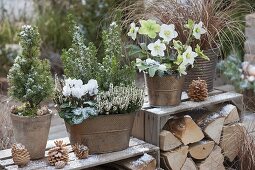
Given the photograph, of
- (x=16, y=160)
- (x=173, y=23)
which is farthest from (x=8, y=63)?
(x=16, y=160)

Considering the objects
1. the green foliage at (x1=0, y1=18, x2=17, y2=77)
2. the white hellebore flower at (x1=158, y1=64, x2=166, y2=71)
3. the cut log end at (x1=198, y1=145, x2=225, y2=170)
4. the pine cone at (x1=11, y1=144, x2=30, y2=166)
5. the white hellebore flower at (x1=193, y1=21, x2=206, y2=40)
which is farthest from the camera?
the green foliage at (x1=0, y1=18, x2=17, y2=77)

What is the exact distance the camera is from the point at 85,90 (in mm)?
2545

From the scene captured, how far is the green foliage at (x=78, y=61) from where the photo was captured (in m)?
2.62

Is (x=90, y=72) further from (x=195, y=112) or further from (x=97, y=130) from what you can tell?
(x=195, y=112)

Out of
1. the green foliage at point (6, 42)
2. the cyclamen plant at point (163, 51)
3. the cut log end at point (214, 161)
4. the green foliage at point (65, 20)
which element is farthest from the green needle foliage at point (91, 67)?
the green foliage at point (65, 20)

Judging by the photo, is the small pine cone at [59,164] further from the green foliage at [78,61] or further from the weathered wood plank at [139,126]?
the weathered wood plank at [139,126]

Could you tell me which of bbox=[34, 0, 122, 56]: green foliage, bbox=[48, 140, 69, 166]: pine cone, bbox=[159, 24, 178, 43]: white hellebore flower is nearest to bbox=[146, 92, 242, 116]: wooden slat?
bbox=[159, 24, 178, 43]: white hellebore flower

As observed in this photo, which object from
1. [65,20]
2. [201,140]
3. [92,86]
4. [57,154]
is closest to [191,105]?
[201,140]

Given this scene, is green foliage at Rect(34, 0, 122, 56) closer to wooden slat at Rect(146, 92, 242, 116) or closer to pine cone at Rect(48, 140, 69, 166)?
wooden slat at Rect(146, 92, 242, 116)

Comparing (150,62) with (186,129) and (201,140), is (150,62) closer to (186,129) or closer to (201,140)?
(186,129)

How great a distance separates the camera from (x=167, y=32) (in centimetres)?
281

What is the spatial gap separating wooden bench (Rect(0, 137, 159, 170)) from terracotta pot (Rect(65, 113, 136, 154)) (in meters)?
0.04

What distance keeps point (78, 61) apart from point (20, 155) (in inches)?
20.0

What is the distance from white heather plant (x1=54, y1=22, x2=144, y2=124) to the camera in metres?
2.53
